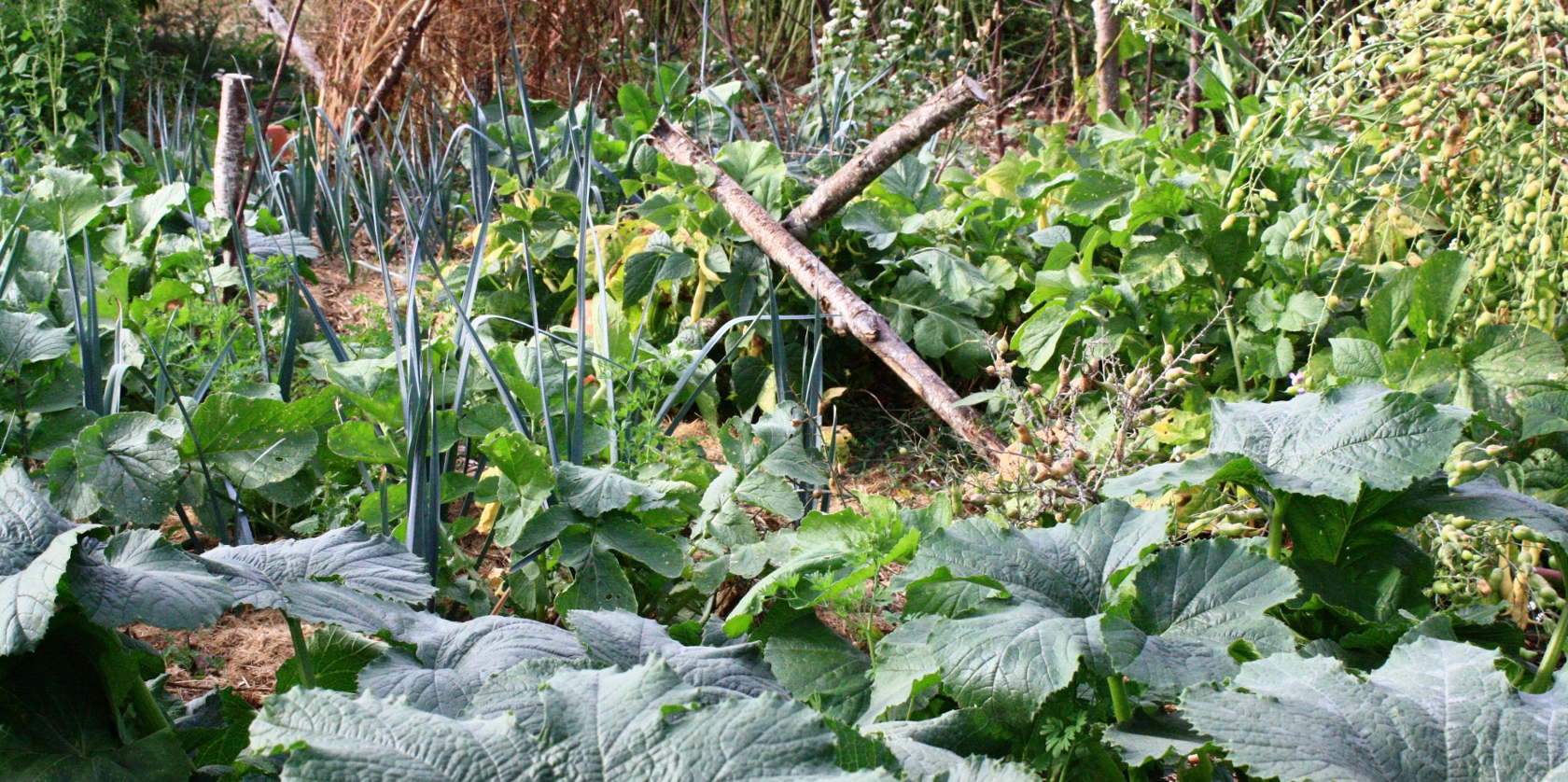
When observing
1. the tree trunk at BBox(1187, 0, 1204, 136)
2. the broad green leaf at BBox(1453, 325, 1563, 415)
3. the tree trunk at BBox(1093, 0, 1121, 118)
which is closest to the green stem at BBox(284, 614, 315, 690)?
the broad green leaf at BBox(1453, 325, 1563, 415)

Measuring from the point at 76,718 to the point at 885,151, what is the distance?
179cm

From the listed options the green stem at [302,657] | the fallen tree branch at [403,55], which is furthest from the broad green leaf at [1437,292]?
the fallen tree branch at [403,55]

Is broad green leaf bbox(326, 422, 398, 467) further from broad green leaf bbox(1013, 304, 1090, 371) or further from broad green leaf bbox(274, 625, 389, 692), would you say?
broad green leaf bbox(1013, 304, 1090, 371)

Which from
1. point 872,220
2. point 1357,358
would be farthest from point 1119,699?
point 872,220

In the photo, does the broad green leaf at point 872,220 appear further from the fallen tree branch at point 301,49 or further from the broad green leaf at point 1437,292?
the fallen tree branch at point 301,49

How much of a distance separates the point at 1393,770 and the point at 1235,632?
269mm

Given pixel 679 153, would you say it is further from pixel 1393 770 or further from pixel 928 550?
pixel 1393 770

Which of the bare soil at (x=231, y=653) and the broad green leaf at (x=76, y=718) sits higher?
the broad green leaf at (x=76, y=718)

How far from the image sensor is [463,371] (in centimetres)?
166

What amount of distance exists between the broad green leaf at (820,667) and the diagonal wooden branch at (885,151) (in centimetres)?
125

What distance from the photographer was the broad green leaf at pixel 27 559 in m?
0.76

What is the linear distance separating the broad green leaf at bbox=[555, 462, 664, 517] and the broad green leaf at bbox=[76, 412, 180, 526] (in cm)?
56

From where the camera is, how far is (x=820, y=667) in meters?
1.22

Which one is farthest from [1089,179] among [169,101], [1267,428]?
[169,101]
